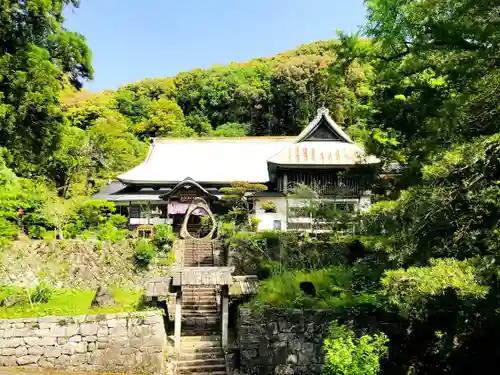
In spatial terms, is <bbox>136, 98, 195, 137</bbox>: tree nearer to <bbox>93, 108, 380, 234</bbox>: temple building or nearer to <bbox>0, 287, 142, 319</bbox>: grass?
<bbox>93, 108, 380, 234</bbox>: temple building

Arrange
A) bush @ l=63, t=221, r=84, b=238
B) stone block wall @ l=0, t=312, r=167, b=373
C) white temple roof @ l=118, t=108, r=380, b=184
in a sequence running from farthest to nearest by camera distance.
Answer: white temple roof @ l=118, t=108, r=380, b=184 → bush @ l=63, t=221, r=84, b=238 → stone block wall @ l=0, t=312, r=167, b=373

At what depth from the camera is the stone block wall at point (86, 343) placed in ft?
35.0

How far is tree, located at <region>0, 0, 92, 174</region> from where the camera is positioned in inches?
505

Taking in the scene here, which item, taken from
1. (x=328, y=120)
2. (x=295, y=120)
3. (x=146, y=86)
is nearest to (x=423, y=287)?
(x=328, y=120)

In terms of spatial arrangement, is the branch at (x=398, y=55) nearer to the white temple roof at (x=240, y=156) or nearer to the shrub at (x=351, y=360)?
the shrub at (x=351, y=360)

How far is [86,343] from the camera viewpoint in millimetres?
10812

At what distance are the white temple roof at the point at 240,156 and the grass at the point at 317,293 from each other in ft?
27.2

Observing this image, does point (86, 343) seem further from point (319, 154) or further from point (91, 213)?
point (319, 154)

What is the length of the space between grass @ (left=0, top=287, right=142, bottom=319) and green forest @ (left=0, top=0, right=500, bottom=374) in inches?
132

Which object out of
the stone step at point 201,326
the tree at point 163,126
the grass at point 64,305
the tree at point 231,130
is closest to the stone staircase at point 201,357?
the stone step at point 201,326

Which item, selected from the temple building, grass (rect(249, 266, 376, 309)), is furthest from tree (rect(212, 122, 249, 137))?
grass (rect(249, 266, 376, 309))

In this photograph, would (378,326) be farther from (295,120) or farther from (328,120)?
(295,120)

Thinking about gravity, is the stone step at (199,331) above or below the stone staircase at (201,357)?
above

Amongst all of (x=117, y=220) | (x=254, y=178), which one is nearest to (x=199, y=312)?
(x=117, y=220)
